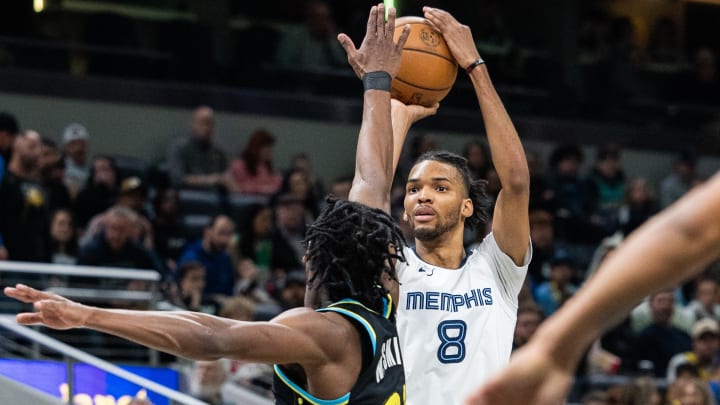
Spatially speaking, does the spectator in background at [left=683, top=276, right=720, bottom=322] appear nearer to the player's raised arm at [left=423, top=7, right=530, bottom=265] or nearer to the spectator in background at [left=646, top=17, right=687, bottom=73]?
the spectator in background at [left=646, top=17, right=687, bottom=73]

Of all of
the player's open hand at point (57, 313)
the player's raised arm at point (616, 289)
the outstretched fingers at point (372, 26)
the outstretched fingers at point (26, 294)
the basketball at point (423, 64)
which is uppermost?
the outstretched fingers at point (372, 26)

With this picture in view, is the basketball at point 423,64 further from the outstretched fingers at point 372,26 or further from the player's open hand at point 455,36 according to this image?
the outstretched fingers at point 372,26

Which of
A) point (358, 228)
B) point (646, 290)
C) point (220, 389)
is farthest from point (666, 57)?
point (646, 290)

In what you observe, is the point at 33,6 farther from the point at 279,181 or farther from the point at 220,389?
the point at 220,389

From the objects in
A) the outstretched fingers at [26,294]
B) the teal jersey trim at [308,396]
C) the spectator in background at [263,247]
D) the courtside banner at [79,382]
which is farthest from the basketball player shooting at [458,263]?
the spectator in background at [263,247]

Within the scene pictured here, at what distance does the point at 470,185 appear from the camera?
473 centimetres

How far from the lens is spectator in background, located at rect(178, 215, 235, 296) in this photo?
9.18 meters

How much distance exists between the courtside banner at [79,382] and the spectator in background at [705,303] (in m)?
5.60

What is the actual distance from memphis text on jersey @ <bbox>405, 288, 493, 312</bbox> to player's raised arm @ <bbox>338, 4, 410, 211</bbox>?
414 mm

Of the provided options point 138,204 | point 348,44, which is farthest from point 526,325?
point 348,44

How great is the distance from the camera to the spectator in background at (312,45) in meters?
13.0

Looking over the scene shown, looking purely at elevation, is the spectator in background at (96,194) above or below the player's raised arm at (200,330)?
below

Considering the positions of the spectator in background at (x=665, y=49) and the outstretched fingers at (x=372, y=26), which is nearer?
the outstretched fingers at (x=372, y=26)

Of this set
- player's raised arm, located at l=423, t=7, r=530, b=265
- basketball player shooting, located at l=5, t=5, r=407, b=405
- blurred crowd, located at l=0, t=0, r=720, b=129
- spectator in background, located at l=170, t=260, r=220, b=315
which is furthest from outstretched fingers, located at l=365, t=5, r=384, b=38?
blurred crowd, located at l=0, t=0, r=720, b=129
